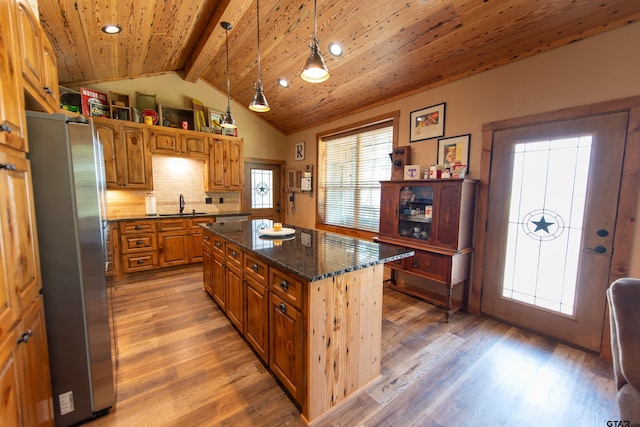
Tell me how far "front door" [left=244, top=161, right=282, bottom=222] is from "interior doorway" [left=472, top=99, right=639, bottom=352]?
4.26 m

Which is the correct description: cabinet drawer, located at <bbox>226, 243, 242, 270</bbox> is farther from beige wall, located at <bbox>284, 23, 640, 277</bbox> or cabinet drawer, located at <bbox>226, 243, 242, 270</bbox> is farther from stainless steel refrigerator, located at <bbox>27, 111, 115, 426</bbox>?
beige wall, located at <bbox>284, 23, 640, 277</bbox>

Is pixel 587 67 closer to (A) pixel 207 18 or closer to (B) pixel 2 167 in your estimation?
(B) pixel 2 167

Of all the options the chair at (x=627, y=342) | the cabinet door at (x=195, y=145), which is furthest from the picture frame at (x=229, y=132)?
the chair at (x=627, y=342)

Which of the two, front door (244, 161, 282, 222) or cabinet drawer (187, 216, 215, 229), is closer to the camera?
cabinet drawer (187, 216, 215, 229)

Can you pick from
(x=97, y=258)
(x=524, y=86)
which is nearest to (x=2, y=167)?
(x=97, y=258)

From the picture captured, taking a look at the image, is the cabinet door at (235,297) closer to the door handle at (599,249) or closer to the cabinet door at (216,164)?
the cabinet door at (216,164)

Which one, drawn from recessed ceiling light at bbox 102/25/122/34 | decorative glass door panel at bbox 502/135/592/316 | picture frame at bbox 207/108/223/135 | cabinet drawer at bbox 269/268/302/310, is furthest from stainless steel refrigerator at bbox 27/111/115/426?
picture frame at bbox 207/108/223/135

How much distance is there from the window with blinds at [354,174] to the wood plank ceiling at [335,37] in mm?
504

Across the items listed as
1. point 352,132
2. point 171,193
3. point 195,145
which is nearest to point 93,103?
point 195,145

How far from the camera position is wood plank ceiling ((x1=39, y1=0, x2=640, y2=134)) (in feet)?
7.06

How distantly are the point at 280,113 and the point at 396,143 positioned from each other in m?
2.57

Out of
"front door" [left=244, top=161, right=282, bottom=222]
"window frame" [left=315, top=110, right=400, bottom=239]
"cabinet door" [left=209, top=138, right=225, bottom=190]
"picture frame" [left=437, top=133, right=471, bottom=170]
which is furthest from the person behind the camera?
"front door" [left=244, top=161, right=282, bottom=222]

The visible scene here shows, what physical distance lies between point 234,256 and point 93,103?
361 centimetres

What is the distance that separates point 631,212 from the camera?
199 centimetres
